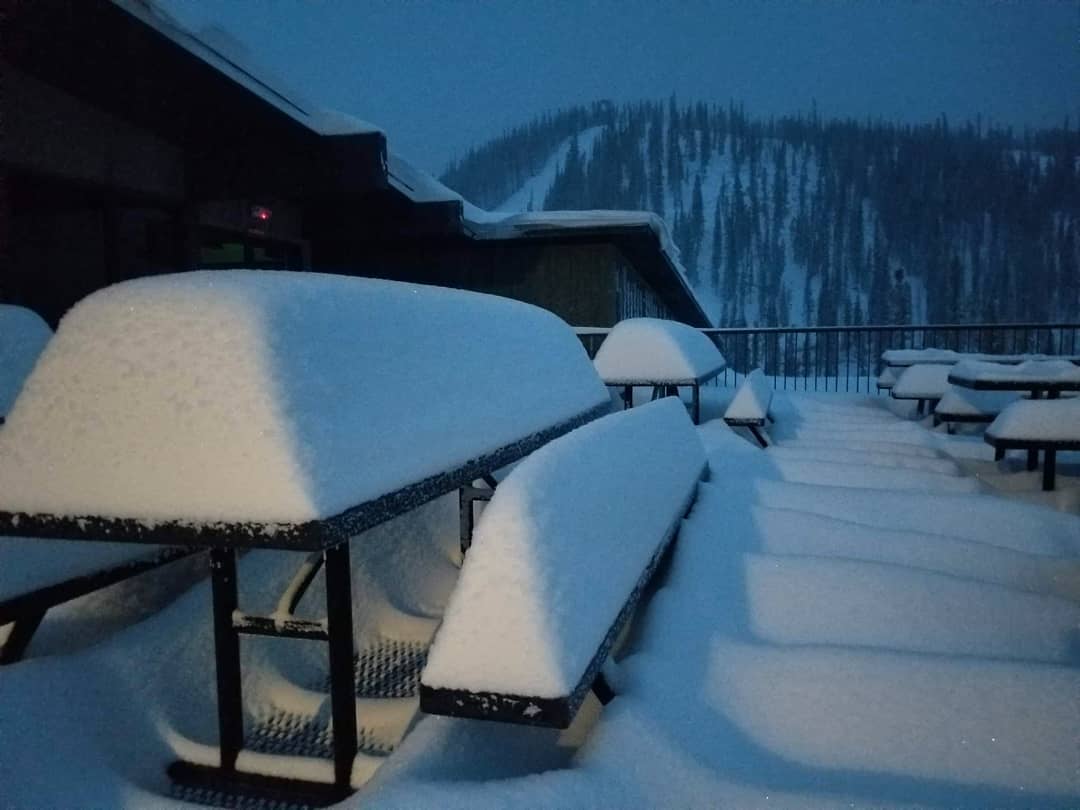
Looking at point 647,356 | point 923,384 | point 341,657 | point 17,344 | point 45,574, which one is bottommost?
point 341,657

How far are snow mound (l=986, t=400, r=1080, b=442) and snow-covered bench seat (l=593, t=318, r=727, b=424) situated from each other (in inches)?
103

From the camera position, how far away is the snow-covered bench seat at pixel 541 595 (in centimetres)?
142

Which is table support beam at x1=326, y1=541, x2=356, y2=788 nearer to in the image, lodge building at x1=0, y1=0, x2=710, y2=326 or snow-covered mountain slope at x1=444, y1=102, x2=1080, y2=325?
lodge building at x1=0, y1=0, x2=710, y2=326

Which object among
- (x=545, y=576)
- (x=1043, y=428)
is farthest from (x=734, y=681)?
(x=1043, y=428)

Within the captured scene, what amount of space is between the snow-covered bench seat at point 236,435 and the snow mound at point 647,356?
4.76 meters

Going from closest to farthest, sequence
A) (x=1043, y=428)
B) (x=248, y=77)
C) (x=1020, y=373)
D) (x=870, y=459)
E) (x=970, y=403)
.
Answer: (x=248, y=77), (x=1043, y=428), (x=870, y=459), (x=1020, y=373), (x=970, y=403)

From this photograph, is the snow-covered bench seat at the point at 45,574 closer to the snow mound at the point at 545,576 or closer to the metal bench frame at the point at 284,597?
the metal bench frame at the point at 284,597

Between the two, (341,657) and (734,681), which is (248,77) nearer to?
(341,657)

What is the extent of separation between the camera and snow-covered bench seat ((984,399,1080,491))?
5.06 metres

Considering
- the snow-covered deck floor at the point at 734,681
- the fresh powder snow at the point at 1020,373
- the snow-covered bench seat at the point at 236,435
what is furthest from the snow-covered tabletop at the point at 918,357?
the snow-covered bench seat at the point at 236,435

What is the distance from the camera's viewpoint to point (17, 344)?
11.6 feet

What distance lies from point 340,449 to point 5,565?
172cm

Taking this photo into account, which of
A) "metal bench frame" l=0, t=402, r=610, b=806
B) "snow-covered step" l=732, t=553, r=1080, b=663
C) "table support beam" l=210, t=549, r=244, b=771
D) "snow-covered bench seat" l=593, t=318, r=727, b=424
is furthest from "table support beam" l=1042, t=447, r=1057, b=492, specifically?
"table support beam" l=210, t=549, r=244, b=771

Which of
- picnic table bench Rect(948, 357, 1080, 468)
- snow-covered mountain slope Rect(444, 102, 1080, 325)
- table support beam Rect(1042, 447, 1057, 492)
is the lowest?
table support beam Rect(1042, 447, 1057, 492)
